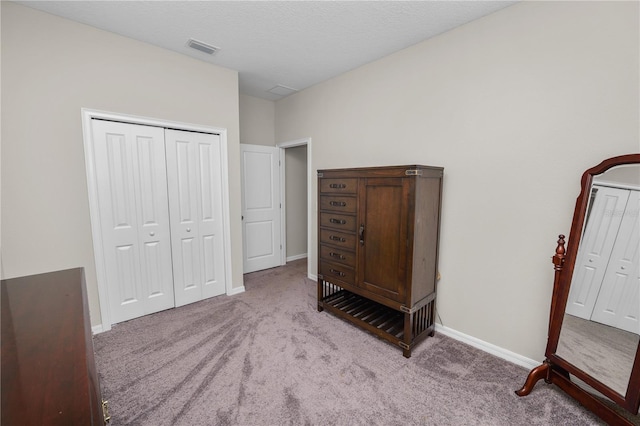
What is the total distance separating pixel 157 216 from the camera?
112 inches

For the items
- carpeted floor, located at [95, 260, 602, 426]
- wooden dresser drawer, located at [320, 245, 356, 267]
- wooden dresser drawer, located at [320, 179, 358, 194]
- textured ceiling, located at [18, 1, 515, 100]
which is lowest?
carpeted floor, located at [95, 260, 602, 426]

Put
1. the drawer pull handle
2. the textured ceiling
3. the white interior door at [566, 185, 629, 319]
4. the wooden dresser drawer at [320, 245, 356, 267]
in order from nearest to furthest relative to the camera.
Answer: the white interior door at [566, 185, 629, 319]
the textured ceiling
the wooden dresser drawer at [320, 245, 356, 267]
the drawer pull handle

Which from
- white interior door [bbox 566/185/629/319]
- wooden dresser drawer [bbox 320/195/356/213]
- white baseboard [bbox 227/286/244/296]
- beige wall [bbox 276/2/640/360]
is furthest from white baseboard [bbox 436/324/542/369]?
white baseboard [bbox 227/286/244/296]

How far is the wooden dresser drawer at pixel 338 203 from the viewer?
8.43ft

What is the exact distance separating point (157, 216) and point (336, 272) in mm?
2001

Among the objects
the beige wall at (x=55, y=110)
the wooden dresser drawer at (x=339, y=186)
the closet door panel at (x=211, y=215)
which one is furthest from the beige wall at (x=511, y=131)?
the beige wall at (x=55, y=110)

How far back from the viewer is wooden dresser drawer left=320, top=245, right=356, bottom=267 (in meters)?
2.64

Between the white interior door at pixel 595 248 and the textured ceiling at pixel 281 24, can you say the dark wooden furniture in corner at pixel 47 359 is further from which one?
the white interior door at pixel 595 248

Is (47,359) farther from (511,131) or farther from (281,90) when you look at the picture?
(281,90)

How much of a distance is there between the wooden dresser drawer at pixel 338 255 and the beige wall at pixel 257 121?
2297 millimetres

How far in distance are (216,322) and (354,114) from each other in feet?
9.16

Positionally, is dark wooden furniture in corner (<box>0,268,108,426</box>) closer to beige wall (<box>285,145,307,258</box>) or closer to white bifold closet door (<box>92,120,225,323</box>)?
white bifold closet door (<box>92,120,225,323</box>)

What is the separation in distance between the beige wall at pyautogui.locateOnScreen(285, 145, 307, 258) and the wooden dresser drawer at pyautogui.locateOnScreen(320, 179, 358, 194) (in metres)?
1.98

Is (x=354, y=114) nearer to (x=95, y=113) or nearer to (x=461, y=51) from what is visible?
(x=461, y=51)
